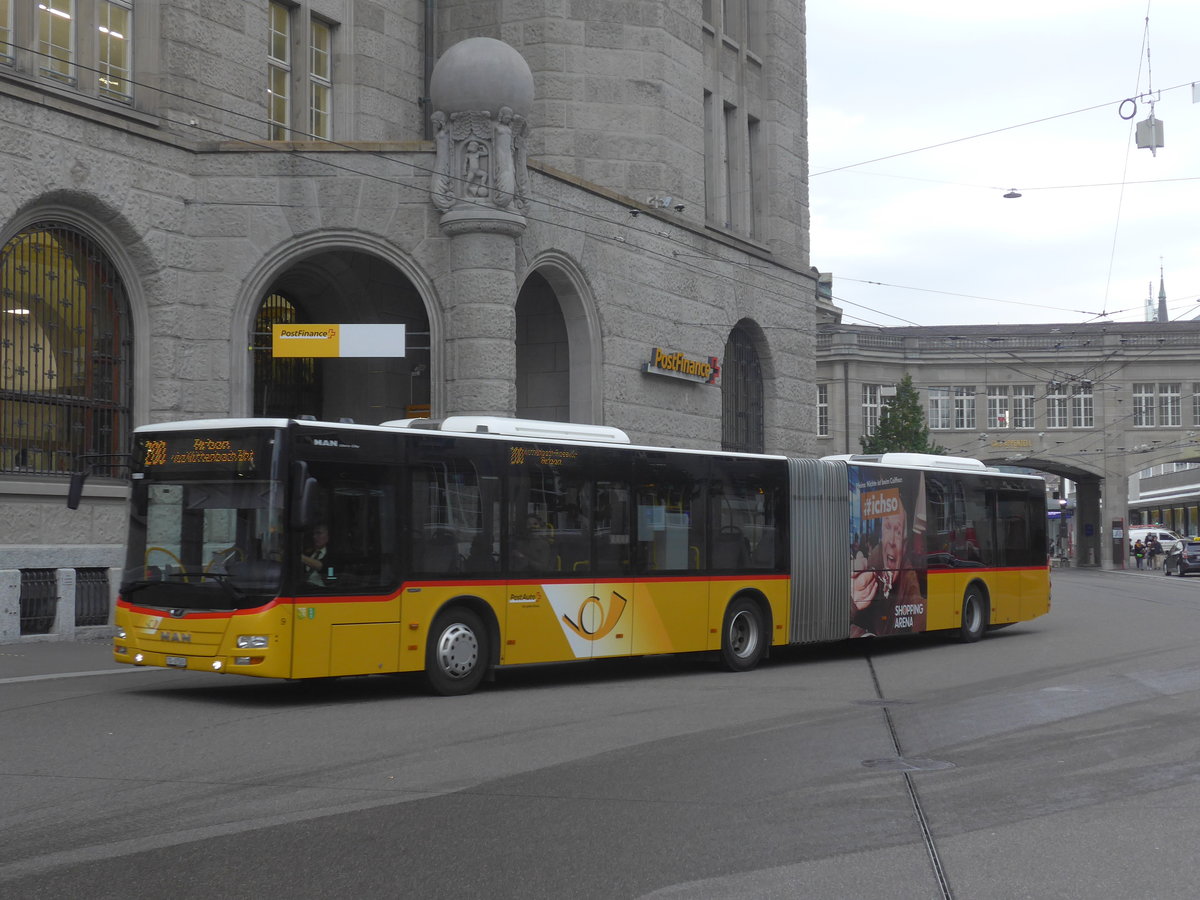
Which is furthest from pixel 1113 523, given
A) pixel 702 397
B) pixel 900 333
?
pixel 702 397

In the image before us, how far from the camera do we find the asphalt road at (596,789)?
629cm

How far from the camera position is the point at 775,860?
21.7 ft

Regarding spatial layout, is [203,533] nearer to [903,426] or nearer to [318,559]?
[318,559]

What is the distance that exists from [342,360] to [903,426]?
46534 mm

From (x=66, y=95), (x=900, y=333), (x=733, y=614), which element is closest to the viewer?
(x=733, y=614)

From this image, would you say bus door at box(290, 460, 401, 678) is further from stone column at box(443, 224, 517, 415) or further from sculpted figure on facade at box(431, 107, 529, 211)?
sculpted figure on facade at box(431, 107, 529, 211)

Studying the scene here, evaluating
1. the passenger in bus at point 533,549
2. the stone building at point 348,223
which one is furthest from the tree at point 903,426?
the passenger in bus at point 533,549

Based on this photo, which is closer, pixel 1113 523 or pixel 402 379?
pixel 402 379

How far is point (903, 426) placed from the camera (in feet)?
226

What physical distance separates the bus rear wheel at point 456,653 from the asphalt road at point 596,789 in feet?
1.08

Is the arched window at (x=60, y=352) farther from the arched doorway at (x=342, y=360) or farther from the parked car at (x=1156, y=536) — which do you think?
the parked car at (x=1156, y=536)

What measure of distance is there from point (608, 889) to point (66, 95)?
17.2m

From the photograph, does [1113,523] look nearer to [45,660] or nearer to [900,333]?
[900,333]

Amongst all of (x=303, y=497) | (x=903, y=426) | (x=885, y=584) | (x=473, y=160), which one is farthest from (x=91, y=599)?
(x=903, y=426)
